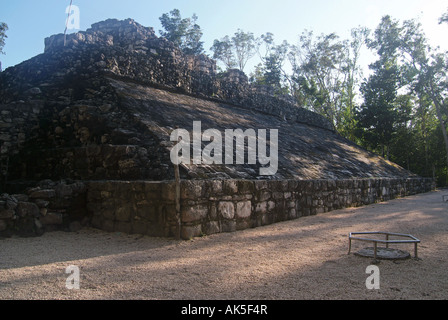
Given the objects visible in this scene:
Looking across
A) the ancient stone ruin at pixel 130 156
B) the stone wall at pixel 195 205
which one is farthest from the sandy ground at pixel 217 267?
the ancient stone ruin at pixel 130 156

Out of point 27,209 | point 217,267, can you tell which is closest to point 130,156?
point 27,209

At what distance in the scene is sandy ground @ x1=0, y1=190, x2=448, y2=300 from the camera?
249cm

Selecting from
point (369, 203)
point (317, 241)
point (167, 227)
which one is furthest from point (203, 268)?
point (369, 203)

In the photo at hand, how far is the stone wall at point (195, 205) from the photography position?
13.6ft

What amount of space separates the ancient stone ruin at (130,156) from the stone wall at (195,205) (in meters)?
0.02

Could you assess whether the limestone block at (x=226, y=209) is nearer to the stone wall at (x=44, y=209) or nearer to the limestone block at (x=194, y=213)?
the limestone block at (x=194, y=213)

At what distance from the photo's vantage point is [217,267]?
3.17 meters

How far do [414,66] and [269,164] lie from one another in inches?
841

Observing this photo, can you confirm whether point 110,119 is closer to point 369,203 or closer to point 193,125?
point 193,125

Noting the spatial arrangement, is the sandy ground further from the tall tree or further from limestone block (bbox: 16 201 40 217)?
the tall tree

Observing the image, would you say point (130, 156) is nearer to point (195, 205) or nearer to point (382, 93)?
point (195, 205)

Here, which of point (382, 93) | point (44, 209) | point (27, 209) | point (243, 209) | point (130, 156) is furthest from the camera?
point (382, 93)

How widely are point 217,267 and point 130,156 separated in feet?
8.78
